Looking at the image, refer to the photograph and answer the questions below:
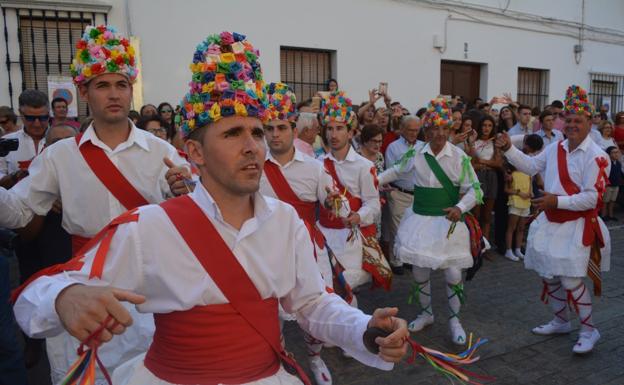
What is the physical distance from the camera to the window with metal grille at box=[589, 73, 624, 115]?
1781 centimetres

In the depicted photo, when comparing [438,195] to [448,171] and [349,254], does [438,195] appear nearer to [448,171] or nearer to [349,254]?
[448,171]

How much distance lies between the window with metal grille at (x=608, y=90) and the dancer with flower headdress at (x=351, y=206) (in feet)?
49.9

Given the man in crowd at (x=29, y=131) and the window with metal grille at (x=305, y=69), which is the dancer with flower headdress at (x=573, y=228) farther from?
the window with metal grille at (x=305, y=69)

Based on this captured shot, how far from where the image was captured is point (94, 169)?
331 centimetres

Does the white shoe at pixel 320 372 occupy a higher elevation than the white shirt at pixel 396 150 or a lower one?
lower

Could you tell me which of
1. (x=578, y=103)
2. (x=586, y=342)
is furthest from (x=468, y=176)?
(x=586, y=342)

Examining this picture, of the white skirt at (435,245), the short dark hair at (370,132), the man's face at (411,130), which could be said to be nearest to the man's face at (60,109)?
the short dark hair at (370,132)

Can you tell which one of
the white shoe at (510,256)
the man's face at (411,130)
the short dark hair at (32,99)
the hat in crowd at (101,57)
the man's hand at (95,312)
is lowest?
the white shoe at (510,256)

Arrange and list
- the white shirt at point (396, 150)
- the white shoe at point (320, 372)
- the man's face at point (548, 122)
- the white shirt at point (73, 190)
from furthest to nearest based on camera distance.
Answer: the man's face at point (548, 122)
the white shirt at point (396, 150)
the white shoe at point (320, 372)
the white shirt at point (73, 190)

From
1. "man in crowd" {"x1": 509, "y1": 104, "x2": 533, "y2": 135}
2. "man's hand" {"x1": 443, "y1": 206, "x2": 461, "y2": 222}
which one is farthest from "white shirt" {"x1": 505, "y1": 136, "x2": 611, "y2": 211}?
"man in crowd" {"x1": 509, "y1": 104, "x2": 533, "y2": 135}

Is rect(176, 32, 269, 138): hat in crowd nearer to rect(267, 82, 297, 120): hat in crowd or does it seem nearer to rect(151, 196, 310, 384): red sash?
rect(151, 196, 310, 384): red sash

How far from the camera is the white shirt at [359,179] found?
5.30m

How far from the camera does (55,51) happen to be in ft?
30.6

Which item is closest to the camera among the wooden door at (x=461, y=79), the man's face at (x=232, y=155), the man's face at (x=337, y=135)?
the man's face at (x=232, y=155)
